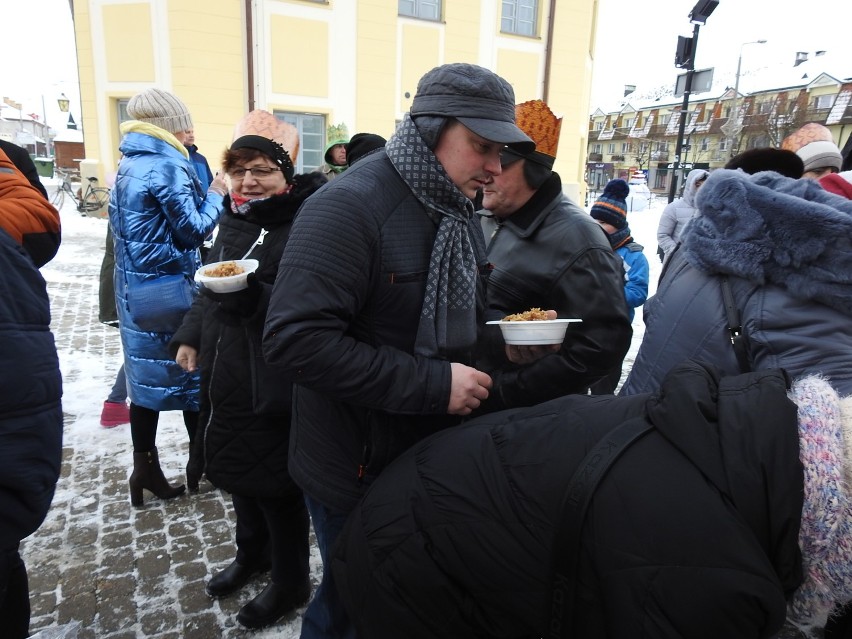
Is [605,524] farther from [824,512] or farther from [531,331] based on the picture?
[531,331]

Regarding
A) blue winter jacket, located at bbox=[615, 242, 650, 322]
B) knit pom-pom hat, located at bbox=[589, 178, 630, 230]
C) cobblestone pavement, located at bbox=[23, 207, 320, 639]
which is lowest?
cobblestone pavement, located at bbox=[23, 207, 320, 639]

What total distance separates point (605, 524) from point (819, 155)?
162 inches

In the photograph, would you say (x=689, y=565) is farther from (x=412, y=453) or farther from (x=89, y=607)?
(x=89, y=607)

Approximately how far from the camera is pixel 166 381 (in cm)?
337

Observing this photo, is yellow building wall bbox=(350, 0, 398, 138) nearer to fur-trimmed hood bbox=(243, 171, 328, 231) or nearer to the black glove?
fur-trimmed hood bbox=(243, 171, 328, 231)

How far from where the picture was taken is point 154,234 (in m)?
3.20

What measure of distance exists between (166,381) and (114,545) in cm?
89

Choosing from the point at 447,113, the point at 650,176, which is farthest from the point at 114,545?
the point at 650,176

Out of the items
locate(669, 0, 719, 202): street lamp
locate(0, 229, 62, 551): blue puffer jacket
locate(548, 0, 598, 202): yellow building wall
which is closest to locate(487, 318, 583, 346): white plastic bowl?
locate(0, 229, 62, 551): blue puffer jacket

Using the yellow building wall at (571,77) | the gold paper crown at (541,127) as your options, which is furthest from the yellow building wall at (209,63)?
the gold paper crown at (541,127)

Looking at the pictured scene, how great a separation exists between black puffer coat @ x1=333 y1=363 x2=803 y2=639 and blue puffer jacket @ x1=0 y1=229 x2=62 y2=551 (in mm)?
940

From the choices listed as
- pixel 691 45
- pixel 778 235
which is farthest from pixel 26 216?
pixel 691 45

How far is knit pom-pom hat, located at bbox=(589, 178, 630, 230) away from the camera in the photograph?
461 cm

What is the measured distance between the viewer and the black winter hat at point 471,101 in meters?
Answer: 1.57
